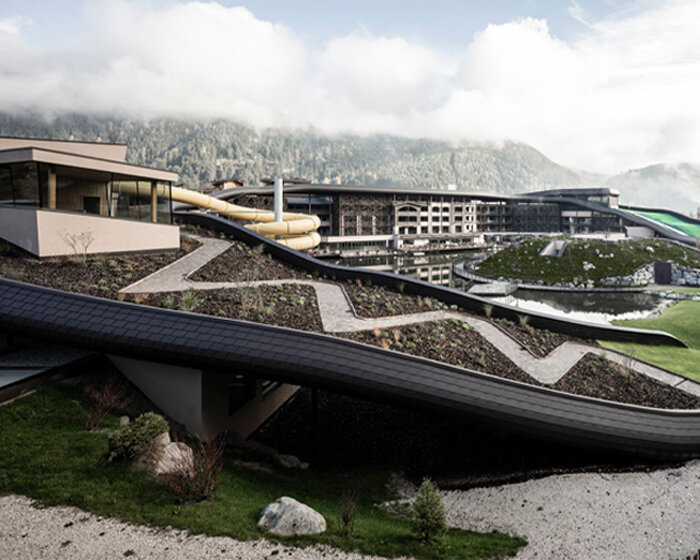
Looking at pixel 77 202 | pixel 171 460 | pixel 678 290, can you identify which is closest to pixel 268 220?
pixel 77 202

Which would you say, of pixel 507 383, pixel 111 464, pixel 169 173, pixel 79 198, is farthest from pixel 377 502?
pixel 169 173

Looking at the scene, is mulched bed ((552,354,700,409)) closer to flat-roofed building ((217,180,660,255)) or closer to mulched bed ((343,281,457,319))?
mulched bed ((343,281,457,319))

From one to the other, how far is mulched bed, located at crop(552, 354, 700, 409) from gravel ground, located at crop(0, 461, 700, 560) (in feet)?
8.44

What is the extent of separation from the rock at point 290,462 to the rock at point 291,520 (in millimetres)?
4195

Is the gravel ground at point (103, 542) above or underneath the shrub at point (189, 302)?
underneath

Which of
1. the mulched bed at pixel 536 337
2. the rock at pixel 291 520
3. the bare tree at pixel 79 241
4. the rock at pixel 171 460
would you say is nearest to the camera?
the rock at pixel 291 520

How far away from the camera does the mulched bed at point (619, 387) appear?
1560cm

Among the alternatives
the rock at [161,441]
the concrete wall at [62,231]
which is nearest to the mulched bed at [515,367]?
the rock at [161,441]

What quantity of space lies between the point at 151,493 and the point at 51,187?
52.5 ft

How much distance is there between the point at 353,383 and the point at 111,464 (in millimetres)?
6226

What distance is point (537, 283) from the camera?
187 feet

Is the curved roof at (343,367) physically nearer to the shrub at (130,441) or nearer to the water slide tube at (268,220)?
the shrub at (130,441)

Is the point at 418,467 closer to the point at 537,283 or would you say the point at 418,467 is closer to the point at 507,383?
the point at 507,383

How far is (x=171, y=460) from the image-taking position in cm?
1062
